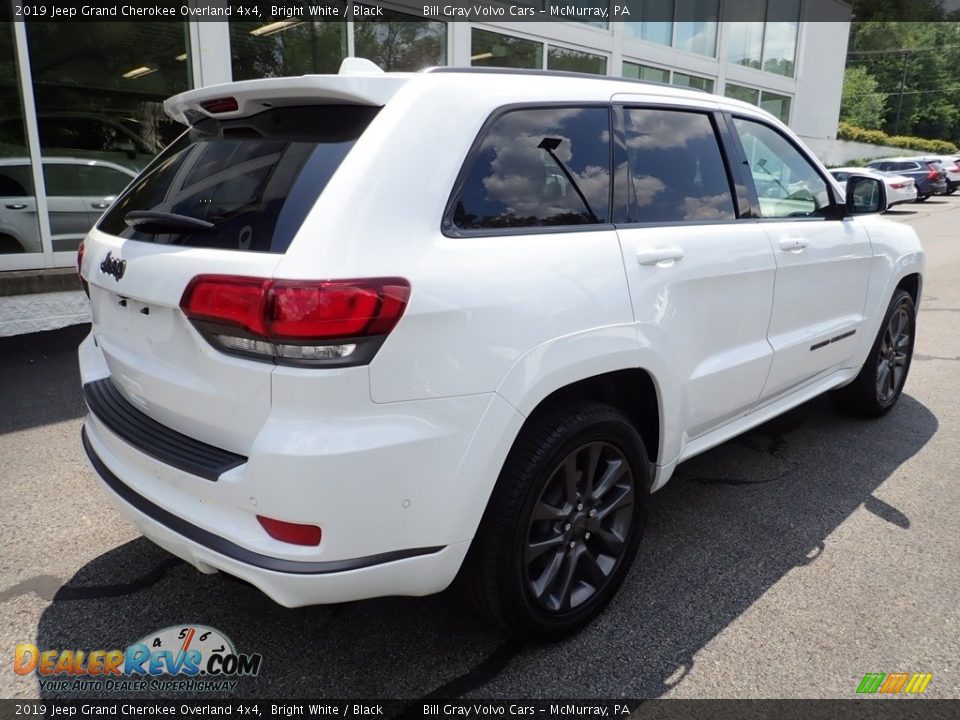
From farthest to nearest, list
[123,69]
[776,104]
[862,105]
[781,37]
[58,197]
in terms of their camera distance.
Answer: [862,105] < [776,104] < [781,37] < [123,69] < [58,197]

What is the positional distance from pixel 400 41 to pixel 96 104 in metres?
4.37

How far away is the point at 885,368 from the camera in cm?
455

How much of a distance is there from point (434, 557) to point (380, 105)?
128 cm

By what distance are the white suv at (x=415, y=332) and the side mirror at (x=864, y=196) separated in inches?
52.8

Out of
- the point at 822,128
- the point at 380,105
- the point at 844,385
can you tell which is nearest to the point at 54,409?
the point at 380,105

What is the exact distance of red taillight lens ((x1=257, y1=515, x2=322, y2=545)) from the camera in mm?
1881

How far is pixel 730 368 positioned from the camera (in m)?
2.99

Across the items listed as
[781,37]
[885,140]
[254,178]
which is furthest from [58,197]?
[885,140]

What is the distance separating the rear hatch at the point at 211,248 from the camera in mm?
1922

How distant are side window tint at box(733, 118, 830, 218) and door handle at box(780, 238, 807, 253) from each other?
0.15 meters

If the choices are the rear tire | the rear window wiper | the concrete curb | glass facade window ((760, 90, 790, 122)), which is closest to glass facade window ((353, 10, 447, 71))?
the concrete curb

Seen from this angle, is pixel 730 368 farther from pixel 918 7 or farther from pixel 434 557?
pixel 918 7

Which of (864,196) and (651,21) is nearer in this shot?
(864,196)

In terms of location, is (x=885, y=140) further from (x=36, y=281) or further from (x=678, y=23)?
(x=36, y=281)
